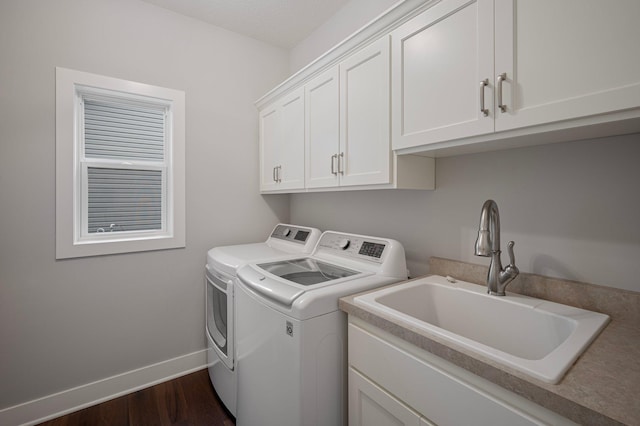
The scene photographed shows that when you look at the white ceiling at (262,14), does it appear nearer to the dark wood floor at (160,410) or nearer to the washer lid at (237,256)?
the washer lid at (237,256)

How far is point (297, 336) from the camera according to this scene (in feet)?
3.69

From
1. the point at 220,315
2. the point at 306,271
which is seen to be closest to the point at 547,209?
the point at 306,271

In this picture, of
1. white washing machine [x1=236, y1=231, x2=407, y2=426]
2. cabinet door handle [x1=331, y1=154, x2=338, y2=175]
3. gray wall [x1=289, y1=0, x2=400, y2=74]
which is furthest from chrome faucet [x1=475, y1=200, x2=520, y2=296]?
gray wall [x1=289, y1=0, x2=400, y2=74]

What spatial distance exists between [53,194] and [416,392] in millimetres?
2190

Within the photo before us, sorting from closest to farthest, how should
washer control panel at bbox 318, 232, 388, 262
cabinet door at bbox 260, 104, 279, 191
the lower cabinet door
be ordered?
the lower cabinet door
washer control panel at bbox 318, 232, 388, 262
cabinet door at bbox 260, 104, 279, 191

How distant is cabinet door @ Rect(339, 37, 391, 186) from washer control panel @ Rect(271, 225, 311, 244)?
0.64m

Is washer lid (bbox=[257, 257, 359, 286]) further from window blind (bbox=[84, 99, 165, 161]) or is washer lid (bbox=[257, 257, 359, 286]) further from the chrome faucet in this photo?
window blind (bbox=[84, 99, 165, 161])

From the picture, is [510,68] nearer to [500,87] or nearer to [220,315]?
[500,87]

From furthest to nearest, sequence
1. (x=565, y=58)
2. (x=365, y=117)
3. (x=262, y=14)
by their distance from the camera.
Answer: (x=262, y=14), (x=365, y=117), (x=565, y=58)

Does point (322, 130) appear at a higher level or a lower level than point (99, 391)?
higher

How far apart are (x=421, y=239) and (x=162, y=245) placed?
178 cm

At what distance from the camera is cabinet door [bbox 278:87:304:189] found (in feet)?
6.55

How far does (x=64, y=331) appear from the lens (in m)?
1.81

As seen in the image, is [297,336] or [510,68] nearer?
[510,68]
